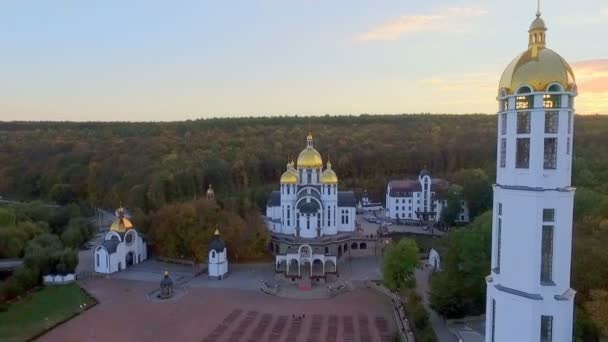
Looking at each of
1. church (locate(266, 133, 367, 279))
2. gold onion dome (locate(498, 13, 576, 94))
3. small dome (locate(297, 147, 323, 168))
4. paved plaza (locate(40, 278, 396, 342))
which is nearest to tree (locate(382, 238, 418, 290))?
paved plaza (locate(40, 278, 396, 342))

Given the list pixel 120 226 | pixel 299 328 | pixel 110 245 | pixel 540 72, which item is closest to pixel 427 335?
pixel 299 328

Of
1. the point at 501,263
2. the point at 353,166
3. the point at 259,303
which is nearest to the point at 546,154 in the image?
the point at 501,263

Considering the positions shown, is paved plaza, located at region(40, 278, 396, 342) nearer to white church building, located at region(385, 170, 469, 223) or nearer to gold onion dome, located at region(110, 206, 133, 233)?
gold onion dome, located at region(110, 206, 133, 233)

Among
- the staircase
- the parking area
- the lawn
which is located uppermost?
the parking area

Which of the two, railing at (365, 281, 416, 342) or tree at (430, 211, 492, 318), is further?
tree at (430, 211, 492, 318)

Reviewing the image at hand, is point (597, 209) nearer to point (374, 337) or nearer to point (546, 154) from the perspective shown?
point (374, 337)

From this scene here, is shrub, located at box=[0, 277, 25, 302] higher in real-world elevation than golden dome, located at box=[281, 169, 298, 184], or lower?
lower

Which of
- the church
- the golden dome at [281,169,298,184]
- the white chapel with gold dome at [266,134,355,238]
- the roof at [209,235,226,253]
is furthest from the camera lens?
the golden dome at [281,169,298,184]

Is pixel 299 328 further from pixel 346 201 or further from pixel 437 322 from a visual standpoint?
pixel 346 201
